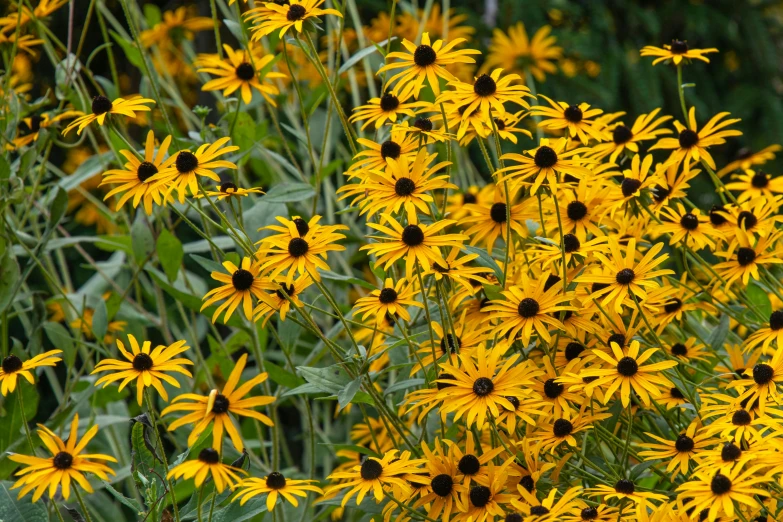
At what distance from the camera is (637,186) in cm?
125

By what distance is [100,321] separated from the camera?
157cm

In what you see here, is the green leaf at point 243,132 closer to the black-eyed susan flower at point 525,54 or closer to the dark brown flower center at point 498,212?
the dark brown flower center at point 498,212

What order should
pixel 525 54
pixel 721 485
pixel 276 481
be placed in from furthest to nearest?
pixel 525 54 < pixel 276 481 < pixel 721 485

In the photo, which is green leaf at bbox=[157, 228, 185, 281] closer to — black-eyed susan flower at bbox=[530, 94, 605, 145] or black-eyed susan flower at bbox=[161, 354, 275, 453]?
black-eyed susan flower at bbox=[161, 354, 275, 453]

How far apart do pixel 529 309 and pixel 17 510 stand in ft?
2.24

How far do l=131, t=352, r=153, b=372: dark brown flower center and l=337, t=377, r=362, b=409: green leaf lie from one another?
219mm

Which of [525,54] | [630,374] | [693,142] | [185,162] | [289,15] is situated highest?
[289,15]

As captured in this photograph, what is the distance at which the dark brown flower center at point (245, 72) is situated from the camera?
59.6 inches

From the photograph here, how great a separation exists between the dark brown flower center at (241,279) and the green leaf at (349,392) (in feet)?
0.55

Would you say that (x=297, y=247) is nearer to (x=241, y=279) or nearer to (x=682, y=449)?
(x=241, y=279)

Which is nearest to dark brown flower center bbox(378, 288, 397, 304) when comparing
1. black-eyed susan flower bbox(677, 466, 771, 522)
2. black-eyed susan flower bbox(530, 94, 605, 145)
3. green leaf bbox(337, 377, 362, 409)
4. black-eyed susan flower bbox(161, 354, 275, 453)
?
green leaf bbox(337, 377, 362, 409)

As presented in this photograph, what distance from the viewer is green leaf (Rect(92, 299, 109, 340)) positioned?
155 centimetres

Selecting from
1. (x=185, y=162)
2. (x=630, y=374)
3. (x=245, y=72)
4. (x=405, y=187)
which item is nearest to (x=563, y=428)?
(x=630, y=374)

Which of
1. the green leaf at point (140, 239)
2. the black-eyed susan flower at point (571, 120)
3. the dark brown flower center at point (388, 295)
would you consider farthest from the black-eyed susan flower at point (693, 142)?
the green leaf at point (140, 239)
